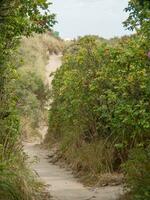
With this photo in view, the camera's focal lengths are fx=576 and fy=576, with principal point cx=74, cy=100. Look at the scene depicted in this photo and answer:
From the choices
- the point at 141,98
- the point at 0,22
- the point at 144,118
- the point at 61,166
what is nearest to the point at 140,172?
the point at 144,118

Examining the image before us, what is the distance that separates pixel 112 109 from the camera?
16.3m

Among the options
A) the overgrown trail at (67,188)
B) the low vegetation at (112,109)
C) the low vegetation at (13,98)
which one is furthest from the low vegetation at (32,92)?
the low vegetation at (13,98)

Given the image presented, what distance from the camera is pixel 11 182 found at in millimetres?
10273

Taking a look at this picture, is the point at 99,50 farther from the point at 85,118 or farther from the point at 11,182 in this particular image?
the point at 11,182

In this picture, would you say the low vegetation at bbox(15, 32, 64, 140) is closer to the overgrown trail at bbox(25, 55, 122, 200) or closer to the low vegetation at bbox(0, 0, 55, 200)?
the overgrown trail at bbox(25, 55, 122, 200)

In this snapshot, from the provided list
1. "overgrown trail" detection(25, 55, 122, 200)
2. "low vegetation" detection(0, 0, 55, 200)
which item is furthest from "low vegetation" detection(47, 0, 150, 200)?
"low vegetation" detection(0, 0, 55, 200)

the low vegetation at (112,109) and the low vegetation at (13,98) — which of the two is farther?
the low vegetation at (112,109)

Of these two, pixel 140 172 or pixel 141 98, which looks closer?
pixel 140 172

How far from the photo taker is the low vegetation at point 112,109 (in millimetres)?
A: 11102

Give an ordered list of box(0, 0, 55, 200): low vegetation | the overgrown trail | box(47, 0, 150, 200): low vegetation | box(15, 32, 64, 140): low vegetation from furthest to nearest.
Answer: box(15, 32, 64, 140): low vegetation, the overgrown trail, box(47, 0, 150, 200): low vegetation, box(0, 0, 55, 200): low vegetation

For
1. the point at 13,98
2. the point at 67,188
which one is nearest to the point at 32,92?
the point at 67,188

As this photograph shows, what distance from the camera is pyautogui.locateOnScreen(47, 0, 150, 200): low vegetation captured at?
1110cm

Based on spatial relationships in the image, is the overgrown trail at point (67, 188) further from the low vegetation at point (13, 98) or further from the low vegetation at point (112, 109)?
the low vegetation at point (13, 98)

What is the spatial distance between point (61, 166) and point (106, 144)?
3.80 metres
